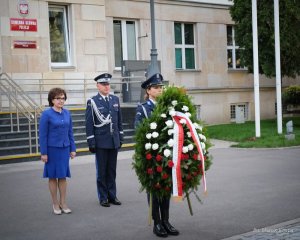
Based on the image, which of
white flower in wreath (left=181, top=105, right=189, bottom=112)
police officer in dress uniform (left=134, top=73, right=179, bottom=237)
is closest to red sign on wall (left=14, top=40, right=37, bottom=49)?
police officer in dress uniform (left=134, top=73, right=179, bottom=237)

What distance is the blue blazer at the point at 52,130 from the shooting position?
25.6 ft

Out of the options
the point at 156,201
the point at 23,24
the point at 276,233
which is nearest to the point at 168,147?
the point at 156,201

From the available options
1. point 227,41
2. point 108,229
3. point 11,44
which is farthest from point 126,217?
point 227,41

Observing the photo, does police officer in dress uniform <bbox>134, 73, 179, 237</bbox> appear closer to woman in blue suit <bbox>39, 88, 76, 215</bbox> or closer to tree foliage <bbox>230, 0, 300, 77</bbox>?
woman in blue suit <bbox>39, 88, 76, 215</bbox>

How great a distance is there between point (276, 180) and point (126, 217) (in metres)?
3.80

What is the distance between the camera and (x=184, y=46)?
23.2 m

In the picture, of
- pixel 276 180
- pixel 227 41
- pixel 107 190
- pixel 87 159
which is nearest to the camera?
pixel 107 190

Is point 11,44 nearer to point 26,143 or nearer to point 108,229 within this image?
point 26,143

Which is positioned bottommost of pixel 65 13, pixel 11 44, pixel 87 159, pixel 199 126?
pixel 87 159

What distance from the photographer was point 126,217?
24.7 ft

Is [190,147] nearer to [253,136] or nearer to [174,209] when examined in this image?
[174,209]

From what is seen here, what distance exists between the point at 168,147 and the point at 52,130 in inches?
93.6

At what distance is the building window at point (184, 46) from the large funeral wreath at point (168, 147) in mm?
16829

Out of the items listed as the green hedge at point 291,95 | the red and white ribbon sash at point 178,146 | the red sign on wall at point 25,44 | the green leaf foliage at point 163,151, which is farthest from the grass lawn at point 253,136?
the red and white ribbon sash at point 178,146
